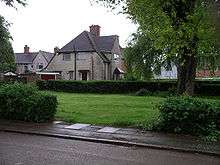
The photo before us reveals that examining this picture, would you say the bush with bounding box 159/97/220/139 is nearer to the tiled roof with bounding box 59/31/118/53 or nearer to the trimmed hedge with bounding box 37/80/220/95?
the trimmed hedge with bounding box 37/80/220/95

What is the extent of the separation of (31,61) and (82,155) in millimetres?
75097

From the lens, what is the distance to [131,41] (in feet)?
145

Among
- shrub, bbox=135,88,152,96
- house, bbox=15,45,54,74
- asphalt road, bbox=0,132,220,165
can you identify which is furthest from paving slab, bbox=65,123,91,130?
house, bbox=15,45,54,74

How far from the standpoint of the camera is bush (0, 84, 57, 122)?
1537 centimetres

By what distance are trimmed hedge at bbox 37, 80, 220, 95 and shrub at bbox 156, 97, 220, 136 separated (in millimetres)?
23469

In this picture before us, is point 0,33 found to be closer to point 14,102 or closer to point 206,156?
point 14,102

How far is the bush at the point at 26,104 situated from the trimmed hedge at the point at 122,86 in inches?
870

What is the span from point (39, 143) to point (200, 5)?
33.5ft

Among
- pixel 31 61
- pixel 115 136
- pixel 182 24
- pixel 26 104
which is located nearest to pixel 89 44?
pixel 31 61

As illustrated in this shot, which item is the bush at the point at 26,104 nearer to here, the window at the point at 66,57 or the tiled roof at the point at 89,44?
the tiled roof at the point at 89,44

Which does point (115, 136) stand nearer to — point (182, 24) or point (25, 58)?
point (182, 24)

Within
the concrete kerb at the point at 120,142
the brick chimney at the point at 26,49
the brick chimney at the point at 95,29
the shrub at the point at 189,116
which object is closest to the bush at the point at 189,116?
the shrub at the point at 189,116

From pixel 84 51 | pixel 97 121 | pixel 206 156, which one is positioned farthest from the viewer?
pixel 84 51

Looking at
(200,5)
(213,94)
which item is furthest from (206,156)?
(213,94)
